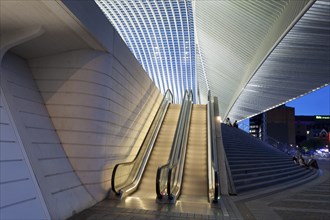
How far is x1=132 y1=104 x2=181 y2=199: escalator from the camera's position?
334 inches

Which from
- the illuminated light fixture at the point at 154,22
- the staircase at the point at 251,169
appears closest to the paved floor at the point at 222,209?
the staircase at the point at 251,169

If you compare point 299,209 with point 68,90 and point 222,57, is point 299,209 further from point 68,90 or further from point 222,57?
point 222,57

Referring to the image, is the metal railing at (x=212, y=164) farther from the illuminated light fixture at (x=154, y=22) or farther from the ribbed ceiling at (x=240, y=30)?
the illuminated light fixture at (x=154, y=22)

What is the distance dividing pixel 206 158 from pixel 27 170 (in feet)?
20.3

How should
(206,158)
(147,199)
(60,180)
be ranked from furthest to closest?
(206,158)
(147,199)
(60,180)

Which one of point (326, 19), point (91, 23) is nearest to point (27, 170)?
point (91, 23)

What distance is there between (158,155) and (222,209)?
3.91 meters

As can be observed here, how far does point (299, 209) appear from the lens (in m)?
7.53

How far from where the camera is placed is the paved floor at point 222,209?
6.14 metres

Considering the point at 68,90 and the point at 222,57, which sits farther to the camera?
the point at 222,57

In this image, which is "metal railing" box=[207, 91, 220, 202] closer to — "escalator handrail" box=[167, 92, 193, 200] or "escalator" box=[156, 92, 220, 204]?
"escalator" box=[156, 92, 220, 204]

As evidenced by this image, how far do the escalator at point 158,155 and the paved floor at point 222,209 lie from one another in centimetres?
84

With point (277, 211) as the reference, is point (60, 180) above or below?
above

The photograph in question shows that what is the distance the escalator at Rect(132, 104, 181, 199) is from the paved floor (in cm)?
84
